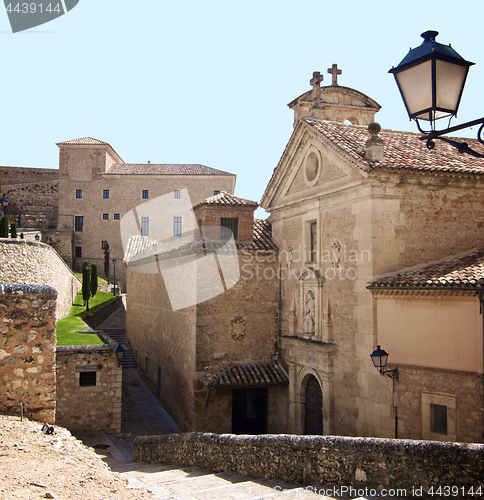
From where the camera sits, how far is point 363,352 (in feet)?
37.6

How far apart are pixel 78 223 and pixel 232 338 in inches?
1432

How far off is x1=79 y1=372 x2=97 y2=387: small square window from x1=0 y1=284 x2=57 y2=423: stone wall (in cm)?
859

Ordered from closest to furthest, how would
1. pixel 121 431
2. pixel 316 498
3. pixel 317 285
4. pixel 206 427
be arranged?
pixel 316 498
pixel 317 285
pixel 206 427
pixel 121 431

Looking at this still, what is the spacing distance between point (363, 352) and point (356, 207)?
11.6 ft

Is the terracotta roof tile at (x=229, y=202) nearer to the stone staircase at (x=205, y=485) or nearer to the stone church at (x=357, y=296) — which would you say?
the stone church at (x=357, y=296)

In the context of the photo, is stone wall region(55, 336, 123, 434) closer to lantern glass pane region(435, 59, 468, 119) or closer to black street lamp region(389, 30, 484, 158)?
black street lamp region(389, 30, 484, 158)

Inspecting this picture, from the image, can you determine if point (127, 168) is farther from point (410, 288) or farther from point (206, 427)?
point (410, 288)

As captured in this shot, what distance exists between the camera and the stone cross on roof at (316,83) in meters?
15.2

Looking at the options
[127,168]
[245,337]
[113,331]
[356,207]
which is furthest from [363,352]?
[127,168]

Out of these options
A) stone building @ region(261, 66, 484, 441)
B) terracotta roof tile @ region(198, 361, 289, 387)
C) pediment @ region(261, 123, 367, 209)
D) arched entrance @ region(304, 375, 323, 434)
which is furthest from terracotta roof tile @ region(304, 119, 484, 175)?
terracotta roof tile @ region(198, 361, 289, 387)

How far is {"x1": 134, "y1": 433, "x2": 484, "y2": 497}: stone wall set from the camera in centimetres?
509

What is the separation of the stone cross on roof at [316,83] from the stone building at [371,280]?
35mm

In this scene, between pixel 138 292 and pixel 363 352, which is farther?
pixel 138 292

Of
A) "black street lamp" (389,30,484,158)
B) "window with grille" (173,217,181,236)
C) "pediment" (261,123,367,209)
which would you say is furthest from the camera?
"window with grille" (173,217,181,236)
